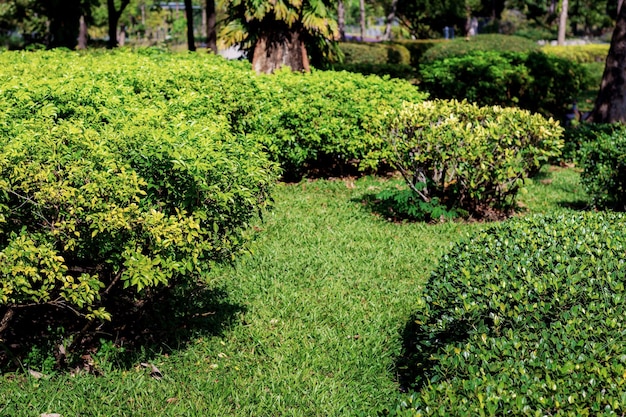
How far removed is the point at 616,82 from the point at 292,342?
9.72m

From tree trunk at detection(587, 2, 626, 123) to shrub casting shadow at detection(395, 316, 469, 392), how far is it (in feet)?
29.1

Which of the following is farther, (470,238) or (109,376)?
(470,238)

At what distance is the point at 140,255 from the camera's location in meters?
4.09

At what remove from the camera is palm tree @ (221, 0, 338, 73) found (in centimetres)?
1176

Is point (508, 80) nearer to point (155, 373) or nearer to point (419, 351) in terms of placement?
point (419, 351)

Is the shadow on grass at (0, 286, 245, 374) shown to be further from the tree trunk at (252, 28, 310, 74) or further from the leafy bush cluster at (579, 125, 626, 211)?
the tree trunk at (252, 28, 310, 74)

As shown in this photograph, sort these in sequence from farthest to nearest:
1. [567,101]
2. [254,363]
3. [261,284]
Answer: [567,101] → [261,284] → [254,363]

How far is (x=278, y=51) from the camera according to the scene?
12.2 m

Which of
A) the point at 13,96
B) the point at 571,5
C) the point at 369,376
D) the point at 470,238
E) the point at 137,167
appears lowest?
the point at 369,376

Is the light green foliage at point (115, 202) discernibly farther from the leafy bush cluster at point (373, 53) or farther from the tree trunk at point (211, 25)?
the leafy bush cluster at point (373, 53)

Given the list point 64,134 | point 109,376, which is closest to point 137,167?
point 64,134

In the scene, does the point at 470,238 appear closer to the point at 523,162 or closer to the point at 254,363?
the point at 254,363

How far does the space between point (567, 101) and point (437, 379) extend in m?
12.0

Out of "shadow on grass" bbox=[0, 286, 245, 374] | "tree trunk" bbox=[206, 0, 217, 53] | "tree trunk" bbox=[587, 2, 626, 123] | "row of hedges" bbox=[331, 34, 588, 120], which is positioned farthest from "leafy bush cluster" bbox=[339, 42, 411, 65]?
"shadow on grass" bbox=[0, 286, 245, 374]
